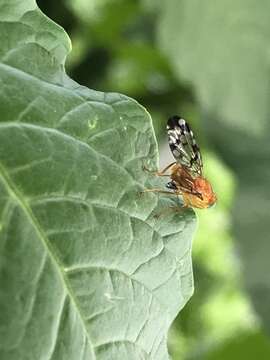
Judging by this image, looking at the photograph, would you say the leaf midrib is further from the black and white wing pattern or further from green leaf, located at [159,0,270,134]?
green leaf, located at [159,0,270,134]

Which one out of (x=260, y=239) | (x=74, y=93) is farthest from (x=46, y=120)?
(x=260, y=239)

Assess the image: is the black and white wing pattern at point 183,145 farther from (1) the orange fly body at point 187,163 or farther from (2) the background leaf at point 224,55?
(2) the background leaf at point 224,55

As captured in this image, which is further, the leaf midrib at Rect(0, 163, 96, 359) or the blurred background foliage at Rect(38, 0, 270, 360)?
the blurred background foliage at Rect(38, 0, 270, 360)

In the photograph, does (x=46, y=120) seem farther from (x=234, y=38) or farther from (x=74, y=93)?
(x=234, y=38)

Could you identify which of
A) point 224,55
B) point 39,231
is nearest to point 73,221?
point 39,231

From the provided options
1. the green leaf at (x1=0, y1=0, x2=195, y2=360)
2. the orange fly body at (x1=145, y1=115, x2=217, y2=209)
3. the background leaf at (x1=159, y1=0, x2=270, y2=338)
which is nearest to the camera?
the green leaf at (x1=0, y1=0, x2=195, y2=360)

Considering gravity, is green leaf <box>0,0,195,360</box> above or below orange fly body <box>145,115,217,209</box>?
above

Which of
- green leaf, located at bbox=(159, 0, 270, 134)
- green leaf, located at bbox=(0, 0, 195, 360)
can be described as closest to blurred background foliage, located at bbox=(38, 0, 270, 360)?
green leaf, located at bbox=(159, 0, 270, 134)
